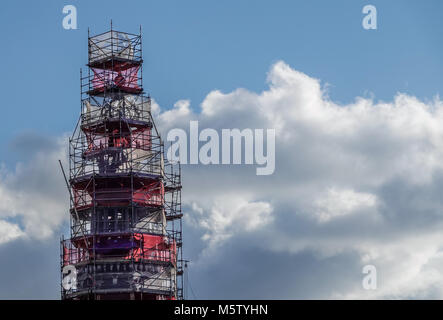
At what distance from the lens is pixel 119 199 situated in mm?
176000

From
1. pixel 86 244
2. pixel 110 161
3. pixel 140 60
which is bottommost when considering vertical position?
pixel 86 244

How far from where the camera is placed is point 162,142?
183 meters

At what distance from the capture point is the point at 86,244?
17225cm

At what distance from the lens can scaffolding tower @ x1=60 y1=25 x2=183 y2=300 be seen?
172m

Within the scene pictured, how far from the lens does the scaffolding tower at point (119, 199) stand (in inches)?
6772
